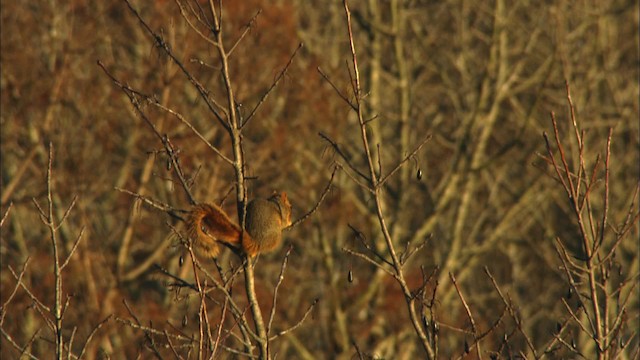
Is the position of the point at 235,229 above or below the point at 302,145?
below

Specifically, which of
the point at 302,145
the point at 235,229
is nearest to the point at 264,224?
the point at 235,229

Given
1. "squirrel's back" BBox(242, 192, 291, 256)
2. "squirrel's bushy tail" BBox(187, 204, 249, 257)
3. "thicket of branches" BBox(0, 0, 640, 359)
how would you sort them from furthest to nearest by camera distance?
"thicket of branches" BBox(0, 0, 640, 359) < "squirrel's back" BBox(242, 192, 291, 256) < "squirrel's bushy tail" BBox(187, 204, 249, 257)

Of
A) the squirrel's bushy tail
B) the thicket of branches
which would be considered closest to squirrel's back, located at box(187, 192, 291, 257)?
the squirrel's bushy tail

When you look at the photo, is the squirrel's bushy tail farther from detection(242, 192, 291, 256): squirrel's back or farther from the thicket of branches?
the thicket of branches

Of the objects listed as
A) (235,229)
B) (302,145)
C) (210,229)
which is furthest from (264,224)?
(302,145)

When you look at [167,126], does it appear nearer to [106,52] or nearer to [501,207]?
[106,52]

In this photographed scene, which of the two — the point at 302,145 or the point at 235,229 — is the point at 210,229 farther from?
the point at 302,145

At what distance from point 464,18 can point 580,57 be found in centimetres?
210

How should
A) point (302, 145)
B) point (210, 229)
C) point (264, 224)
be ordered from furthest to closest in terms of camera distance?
point (302, 145) → point (264, 224) → point (210, 229)

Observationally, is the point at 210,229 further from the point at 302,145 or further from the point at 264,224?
the point at 302,145

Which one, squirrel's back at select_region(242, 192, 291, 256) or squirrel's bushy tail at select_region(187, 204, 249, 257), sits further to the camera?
squirrel's back at select_region(242, 192, 291, 256)

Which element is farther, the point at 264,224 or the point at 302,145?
the point at 302,145

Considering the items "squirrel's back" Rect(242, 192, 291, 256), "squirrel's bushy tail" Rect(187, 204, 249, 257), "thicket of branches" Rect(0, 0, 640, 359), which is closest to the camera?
"squirrel's bushy tail" Rect(187, 204, 249, 257)

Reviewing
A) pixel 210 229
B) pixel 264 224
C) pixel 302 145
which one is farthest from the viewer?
pixel 302 145
